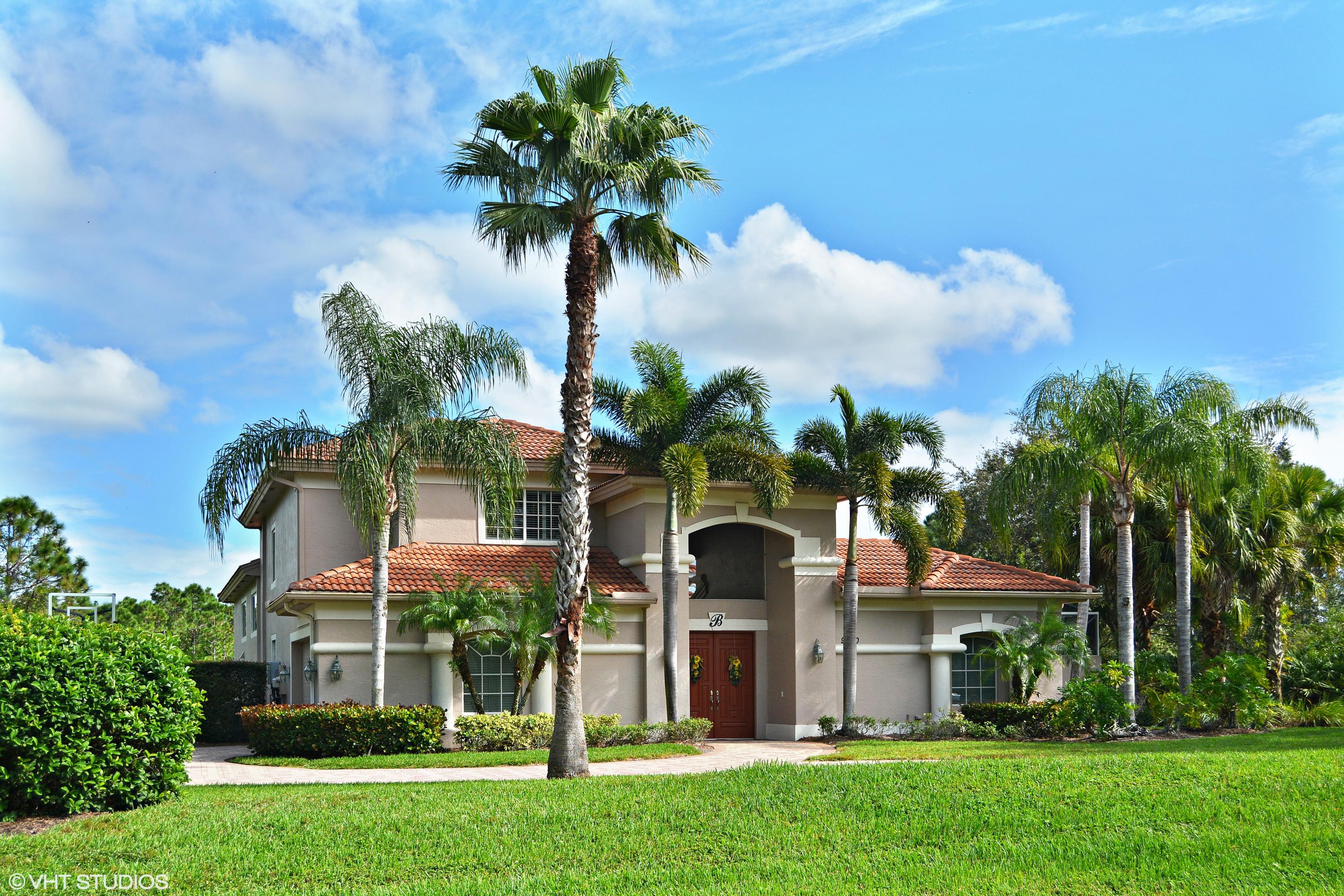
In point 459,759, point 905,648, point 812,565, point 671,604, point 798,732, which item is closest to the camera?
point 459,759

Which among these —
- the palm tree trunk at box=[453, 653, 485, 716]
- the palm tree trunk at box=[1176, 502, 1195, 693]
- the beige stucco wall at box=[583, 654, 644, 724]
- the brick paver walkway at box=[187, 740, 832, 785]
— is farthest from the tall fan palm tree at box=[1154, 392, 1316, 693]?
the palm tree trunk at box=[453, 653, 485, 716]

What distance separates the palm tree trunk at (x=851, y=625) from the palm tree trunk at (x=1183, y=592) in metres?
6.72

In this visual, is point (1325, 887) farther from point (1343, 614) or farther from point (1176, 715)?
point (1343, 614)

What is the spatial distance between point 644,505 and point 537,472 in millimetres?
2910

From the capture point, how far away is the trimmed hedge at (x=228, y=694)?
24.6 meters

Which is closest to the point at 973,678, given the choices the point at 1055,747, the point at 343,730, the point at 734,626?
the point at 734,626

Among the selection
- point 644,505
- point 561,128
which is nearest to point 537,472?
point 644,505

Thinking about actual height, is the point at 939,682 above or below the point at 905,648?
below

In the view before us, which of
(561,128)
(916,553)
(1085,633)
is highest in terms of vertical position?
(561,128)

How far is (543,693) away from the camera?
2242 cm

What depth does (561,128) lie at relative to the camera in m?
16.0

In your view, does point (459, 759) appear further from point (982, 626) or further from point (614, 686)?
point (982, 626)

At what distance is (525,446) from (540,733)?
7.38 meters

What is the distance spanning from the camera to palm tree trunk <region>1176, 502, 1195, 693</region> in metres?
23.6
